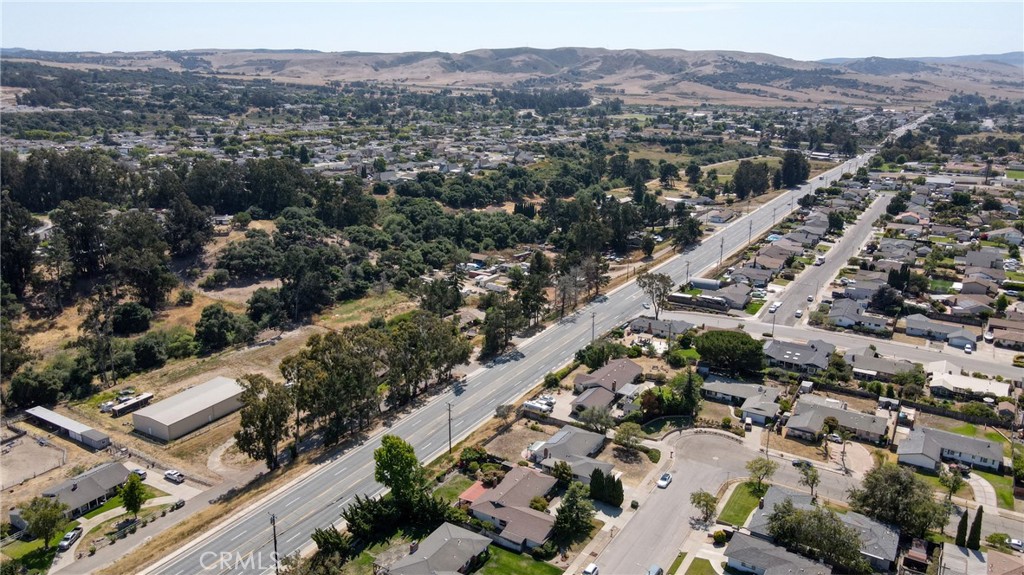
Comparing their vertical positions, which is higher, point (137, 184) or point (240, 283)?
point (137, 184)

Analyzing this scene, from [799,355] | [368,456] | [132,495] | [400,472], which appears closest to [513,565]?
[400,472]

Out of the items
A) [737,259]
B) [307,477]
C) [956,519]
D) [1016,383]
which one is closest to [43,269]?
[307,477]

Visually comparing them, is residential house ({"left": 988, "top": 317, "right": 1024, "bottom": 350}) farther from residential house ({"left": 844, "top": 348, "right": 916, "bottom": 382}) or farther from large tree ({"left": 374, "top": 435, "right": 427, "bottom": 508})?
large tree ({"left": 374, "top": 435, "right": 427, "bottom": 508})

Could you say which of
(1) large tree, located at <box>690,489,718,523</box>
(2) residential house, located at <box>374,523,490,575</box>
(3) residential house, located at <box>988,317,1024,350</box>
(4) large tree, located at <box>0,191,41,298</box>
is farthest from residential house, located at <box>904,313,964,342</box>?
(4) large tree, located at <box>0,191,41,298</box>

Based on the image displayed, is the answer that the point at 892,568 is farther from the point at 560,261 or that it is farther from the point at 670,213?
the point at 670,213

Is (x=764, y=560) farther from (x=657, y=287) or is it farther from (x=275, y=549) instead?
(x=657, y=287)
